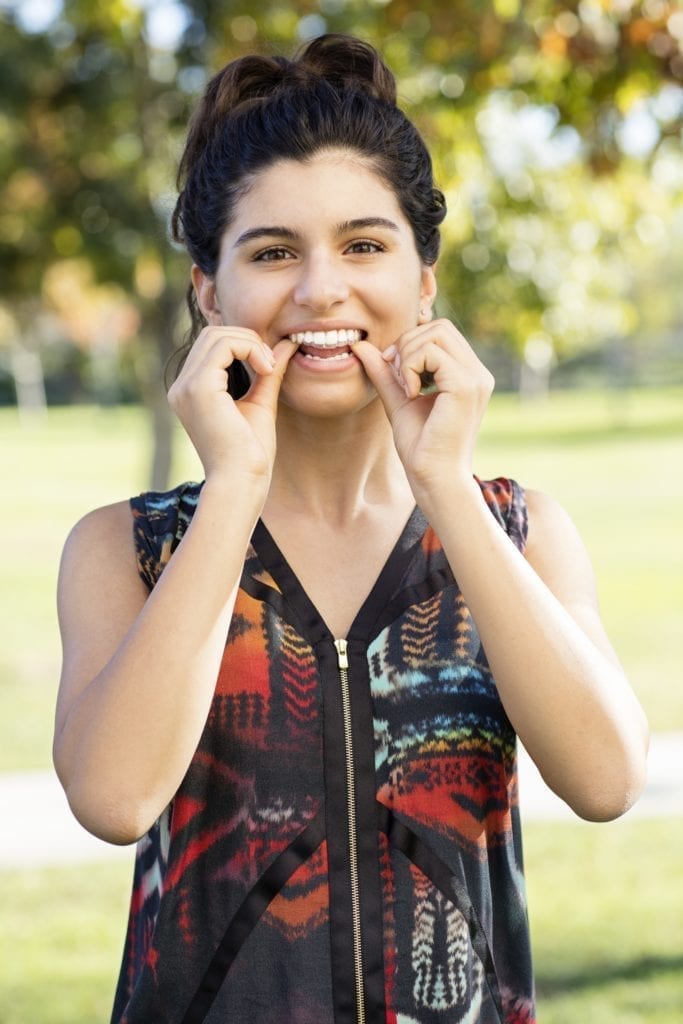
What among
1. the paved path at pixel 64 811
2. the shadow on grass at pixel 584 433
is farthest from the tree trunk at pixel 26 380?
the paved path at pixel 64 811

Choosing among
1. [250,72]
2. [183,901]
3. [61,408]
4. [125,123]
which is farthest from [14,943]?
[61,408]

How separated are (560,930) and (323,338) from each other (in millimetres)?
3904

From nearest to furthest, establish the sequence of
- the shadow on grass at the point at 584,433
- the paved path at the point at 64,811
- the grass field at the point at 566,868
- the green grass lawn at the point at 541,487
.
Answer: the grass field at the point at 566,868 → the paved path at the point at 64,811 → the green grass lawn at the point at 541,487 → the shadow on grass at the point at 584,433

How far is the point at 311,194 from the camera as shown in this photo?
7.25 ft

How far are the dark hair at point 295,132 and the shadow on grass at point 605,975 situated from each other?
3316 mm

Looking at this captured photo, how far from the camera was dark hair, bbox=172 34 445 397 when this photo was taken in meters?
2.27

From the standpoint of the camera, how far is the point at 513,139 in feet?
27.9

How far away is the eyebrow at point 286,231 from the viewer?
86.2 inches

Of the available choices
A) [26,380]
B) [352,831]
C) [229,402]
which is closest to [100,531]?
[229,402]

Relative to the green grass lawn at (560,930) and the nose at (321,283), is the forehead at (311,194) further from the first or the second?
the green grass lawn at (560,930)

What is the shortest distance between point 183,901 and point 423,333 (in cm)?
94

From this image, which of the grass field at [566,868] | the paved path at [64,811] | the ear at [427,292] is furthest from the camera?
the paved path at [64,811]

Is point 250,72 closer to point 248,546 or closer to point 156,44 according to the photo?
point 248,546

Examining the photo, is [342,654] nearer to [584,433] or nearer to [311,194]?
[311,194]
